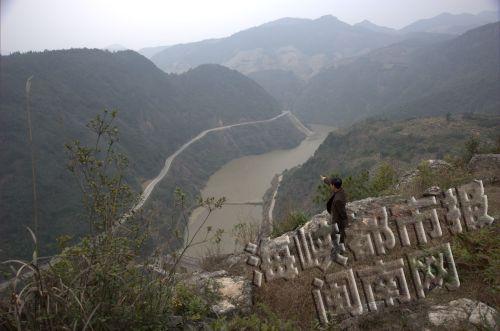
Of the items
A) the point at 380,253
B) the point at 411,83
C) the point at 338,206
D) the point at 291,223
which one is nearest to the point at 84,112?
the point at 291,223

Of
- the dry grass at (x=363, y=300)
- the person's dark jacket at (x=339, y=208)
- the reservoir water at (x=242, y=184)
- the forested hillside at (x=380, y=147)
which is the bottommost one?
the reservoir water at (x=242, y=184)

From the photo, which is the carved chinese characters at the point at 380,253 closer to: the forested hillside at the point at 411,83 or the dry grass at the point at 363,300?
the dry grass at the point at 363,300

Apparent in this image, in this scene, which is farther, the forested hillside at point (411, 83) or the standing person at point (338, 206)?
the forested hillside at point (411, 83)

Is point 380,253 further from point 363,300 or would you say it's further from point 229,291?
point 229,291

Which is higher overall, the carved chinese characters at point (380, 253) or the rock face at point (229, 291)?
the rock face at point (229, 291)

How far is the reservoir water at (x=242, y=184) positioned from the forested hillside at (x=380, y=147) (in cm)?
411

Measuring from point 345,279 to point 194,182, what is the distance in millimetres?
40887

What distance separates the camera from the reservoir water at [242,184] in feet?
103

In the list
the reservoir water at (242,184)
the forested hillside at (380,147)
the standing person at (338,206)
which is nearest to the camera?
the standing person at (338,206)

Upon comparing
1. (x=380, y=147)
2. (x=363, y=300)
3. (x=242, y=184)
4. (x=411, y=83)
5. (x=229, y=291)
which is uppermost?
(x=229, y=291)

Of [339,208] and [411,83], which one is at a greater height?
[339,208]

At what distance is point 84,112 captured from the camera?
4353cm

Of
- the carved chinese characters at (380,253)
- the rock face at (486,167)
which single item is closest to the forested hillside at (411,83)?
the rock face at (486,167)

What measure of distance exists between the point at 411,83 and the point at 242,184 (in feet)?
227
